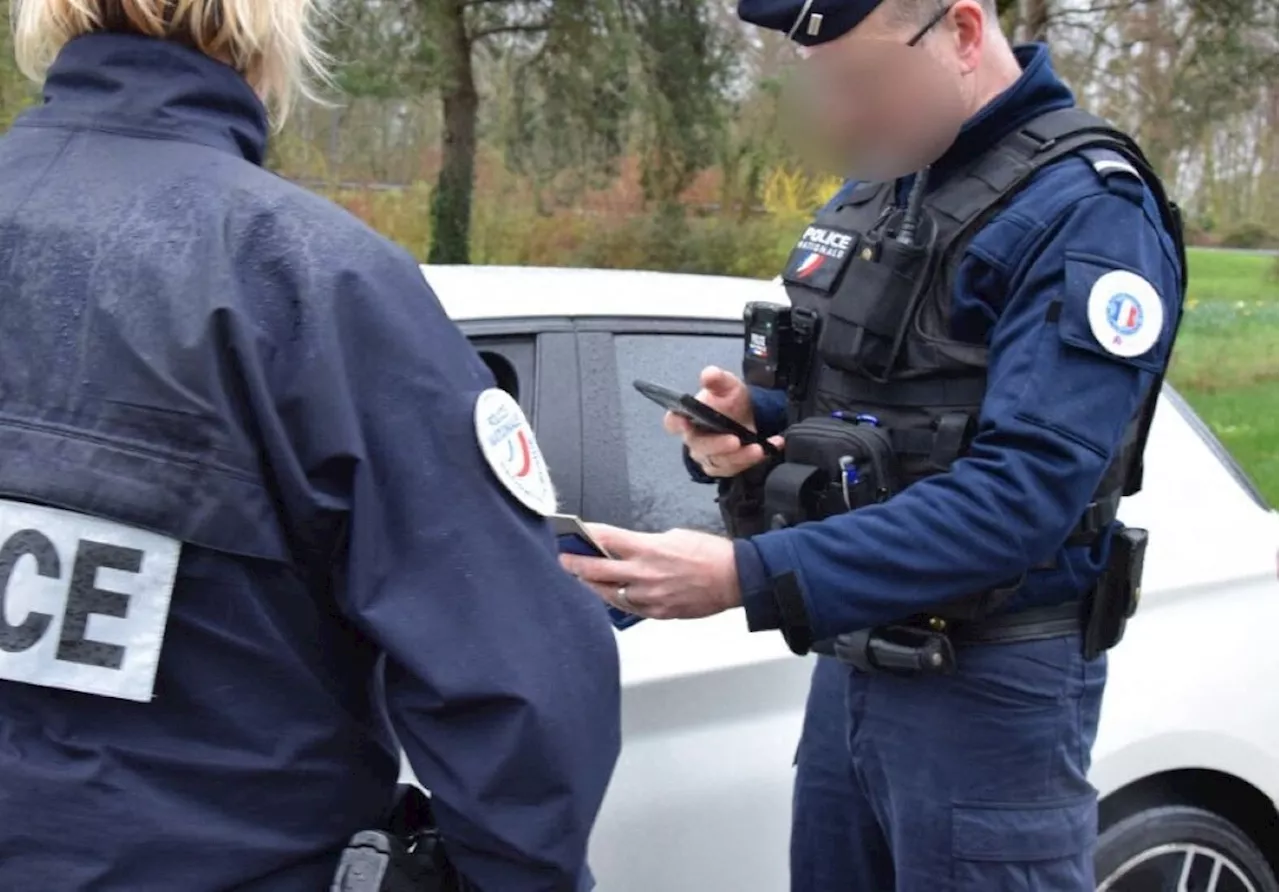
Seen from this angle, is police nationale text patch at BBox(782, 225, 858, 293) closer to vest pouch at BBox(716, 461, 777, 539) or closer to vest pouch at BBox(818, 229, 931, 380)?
vest pouch at BBox(818, 229, 931, 380)

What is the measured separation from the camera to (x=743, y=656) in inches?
97.7

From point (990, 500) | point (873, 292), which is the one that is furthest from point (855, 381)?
point (990, 500)

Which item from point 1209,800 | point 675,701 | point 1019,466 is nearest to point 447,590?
point 1019,466

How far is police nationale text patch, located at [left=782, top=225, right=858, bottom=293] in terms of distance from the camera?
78.7 inches

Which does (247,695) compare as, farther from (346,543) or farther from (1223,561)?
(1223,561)

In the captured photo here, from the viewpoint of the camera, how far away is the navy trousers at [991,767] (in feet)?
6.07

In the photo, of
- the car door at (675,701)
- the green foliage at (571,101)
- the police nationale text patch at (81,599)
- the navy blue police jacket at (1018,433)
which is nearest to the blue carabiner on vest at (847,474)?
the navy blue police jacket at (1018,433)

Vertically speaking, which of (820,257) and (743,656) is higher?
(820,257)

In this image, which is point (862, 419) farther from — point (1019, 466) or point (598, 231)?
point (598, 231)

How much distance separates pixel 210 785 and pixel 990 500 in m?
0.91

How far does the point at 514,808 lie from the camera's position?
3.93ft

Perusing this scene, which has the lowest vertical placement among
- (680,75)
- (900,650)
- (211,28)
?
(900,650)

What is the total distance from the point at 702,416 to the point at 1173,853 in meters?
1.33

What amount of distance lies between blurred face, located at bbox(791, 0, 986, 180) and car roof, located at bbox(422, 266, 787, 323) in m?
0.72
